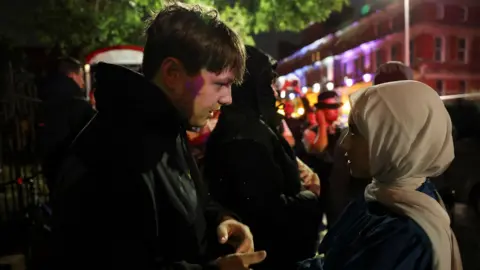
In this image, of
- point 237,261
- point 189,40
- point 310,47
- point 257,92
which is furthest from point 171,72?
point 310,47

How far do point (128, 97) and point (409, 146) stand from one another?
1062mm

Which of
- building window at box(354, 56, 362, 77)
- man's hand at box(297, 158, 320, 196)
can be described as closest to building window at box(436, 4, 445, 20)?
building window at box(354, 56, 362, 77)

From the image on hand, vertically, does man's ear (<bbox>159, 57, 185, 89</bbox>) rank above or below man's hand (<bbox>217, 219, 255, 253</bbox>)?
above

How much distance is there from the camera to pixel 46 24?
10273 millimetres

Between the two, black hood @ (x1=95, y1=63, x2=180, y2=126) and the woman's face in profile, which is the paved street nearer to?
the woman's face in profile

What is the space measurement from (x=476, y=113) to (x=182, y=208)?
5.75m

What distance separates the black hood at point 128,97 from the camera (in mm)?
1438

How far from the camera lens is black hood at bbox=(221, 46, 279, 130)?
119 inches

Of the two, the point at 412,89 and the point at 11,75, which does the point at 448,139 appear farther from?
the point at 11,75

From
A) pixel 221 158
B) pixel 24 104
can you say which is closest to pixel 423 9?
pixel 24 104

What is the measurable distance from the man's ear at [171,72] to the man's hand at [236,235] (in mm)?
→ 623

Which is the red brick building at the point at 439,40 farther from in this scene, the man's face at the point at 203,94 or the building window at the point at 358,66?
the man's face at the point at 203,94

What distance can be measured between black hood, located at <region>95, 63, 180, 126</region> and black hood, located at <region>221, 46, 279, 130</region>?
1.50 meters

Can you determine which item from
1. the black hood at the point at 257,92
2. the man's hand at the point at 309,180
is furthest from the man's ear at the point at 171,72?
the man's hand at the point at 309,180
